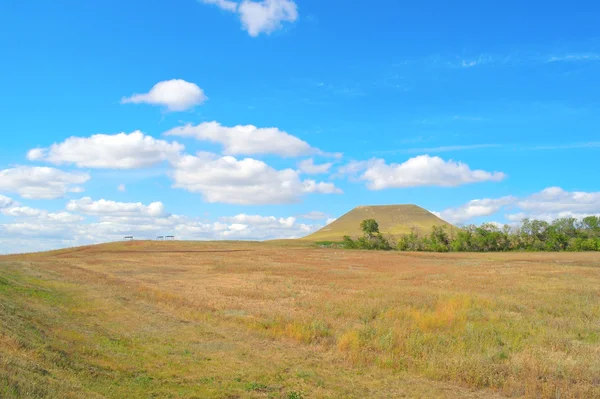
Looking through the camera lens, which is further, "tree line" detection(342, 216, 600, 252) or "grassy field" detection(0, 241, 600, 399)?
"tree line" detection(342, 216, 600, 252)

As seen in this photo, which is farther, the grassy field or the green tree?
the green tree

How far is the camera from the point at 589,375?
12492 millimetres

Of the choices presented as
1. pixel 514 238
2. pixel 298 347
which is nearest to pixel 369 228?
pixel 514 238

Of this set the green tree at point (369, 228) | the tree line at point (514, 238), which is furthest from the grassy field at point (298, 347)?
the green tree at point (369, 228)

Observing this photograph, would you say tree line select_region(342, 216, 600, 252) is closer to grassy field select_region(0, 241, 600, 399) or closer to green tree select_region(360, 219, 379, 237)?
green tree select_region(360, 219, 379, 237)

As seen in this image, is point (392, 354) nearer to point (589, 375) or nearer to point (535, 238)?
point (589, 375)

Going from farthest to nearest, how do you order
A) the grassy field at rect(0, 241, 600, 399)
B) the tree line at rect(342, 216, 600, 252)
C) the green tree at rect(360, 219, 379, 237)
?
the green tree at rect(360, 219, 379, 237)
the tree line at rect(342, 216, 600, 252)
the grassy field at rect(0, 241, 600, 399)

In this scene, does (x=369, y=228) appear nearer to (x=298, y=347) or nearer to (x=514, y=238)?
(x=514, y=238)

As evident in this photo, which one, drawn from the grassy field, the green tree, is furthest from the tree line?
the grassy field

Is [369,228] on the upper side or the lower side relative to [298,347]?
upper

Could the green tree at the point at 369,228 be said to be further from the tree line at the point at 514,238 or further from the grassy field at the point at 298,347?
the grassy field at the point at 298,347

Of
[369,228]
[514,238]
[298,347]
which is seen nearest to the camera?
[298,347]

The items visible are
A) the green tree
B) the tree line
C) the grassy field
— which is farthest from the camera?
the green tree

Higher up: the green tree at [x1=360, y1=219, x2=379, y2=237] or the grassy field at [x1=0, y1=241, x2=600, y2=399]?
the green tree at [x1=360, y1=219, x2=379, y2=237]
